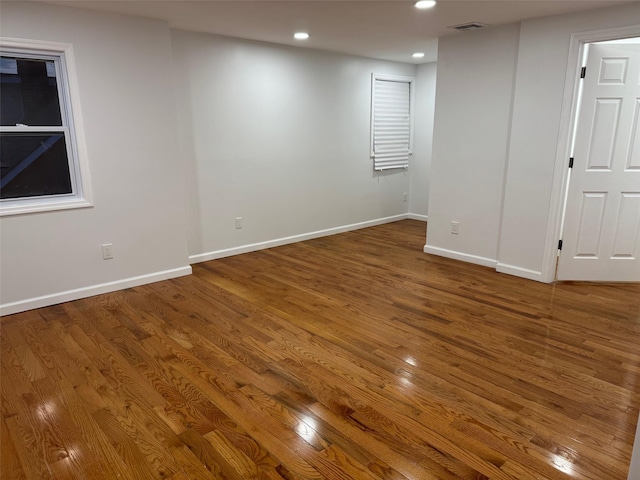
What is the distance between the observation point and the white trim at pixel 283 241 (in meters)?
4.63

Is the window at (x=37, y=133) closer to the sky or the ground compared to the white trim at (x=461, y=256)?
closer to the sky

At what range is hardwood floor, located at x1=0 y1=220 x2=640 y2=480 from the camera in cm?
182

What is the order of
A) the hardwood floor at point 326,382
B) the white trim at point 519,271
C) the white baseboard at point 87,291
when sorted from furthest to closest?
the white trim at point 519,271 < the white baseboard at point 87,291 < the hardwood floor at point 326,382

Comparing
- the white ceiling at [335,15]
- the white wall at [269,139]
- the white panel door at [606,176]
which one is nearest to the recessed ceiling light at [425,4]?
the white ceiling at [335,15]

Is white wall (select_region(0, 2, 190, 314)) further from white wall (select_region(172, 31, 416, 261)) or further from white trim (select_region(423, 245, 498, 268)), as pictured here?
white trim (select_region(423, 245, 498, 268))

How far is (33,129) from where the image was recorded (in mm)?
3295

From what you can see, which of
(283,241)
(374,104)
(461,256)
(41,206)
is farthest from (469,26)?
(41,206)

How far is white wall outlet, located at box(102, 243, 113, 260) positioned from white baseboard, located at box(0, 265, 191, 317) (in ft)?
0.77

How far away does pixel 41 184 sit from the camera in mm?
3459

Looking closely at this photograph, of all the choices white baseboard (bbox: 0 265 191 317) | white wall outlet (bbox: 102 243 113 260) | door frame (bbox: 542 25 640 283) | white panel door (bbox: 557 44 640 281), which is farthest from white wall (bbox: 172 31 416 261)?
white panel door (bbox: 557 44 640 281)

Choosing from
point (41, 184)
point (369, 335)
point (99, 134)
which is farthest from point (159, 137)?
point (369, 335)

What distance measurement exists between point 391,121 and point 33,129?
455 centimetres

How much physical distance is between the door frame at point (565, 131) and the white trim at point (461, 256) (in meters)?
0.57

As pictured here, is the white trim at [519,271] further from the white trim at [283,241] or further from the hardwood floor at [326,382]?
the white trim at [283,241]
